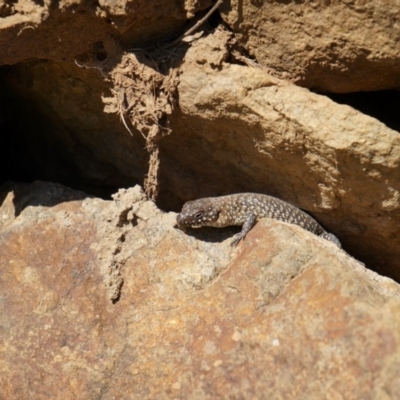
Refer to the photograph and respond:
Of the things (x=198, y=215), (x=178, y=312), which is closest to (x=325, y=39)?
(x=198, y=215)

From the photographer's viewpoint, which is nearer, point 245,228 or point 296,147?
point 296,147

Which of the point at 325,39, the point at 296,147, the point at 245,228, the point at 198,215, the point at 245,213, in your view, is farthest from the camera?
the point at 245,213

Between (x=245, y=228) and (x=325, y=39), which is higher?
(x=325, y=39)

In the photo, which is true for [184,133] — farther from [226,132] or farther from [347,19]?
[347,19]

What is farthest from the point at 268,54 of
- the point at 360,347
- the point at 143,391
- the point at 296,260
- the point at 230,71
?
the point at 143,391

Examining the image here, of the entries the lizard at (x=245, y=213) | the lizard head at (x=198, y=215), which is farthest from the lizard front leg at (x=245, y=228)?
the lizard head at (x=198, y=215)

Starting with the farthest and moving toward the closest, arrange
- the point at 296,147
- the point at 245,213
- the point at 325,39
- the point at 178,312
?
the point at 245,213 → the point at 296,147 → the point at 325,39 → the point at 178,312

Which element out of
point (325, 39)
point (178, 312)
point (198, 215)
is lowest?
point (178, 312)

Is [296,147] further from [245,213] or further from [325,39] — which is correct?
[325,39]
